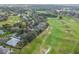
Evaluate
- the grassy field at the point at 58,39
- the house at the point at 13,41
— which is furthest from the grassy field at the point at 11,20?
the grassy field at the point at 58,39

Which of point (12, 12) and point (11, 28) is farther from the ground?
point (12, 12)

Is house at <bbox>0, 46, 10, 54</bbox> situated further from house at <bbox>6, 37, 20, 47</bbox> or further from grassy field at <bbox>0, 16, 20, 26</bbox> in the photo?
grassy field at <bbox>0, 16, 20, 26</bbox>

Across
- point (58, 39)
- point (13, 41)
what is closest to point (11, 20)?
point (13, 41)

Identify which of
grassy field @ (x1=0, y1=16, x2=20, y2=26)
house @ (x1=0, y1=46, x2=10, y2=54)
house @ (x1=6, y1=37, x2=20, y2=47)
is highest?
grassy field @ (x1=0, y1=16, x2=20, y2=26)

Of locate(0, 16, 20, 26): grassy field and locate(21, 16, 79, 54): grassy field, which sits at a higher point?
locate(0, 16, 20, 26): grassy field

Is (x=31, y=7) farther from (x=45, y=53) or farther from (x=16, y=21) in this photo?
(x=45, y=53)

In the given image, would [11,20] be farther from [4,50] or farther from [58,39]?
[58,39]

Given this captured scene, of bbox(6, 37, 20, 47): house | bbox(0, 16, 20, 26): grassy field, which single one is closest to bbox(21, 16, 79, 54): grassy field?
bbox(6, 37, 20, 47): house
